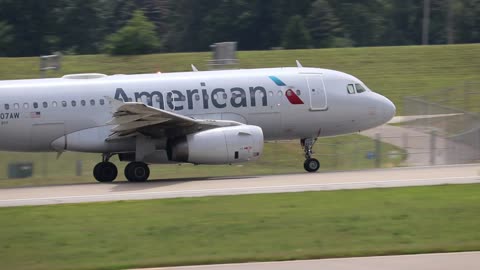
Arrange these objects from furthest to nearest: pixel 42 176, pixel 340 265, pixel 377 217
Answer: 1. pixel 42 176
2. pixel 377 217
3. pixel 340 265

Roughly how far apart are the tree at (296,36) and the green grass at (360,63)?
22973 mm

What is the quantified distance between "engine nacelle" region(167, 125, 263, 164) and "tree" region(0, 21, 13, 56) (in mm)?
55448

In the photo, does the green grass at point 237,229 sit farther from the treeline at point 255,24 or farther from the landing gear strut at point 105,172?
the treeline at point 255,24

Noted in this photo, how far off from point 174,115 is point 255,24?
62678 millimetres

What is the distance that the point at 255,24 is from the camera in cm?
9012

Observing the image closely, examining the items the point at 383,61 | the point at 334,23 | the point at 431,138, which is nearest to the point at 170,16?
the point at 334,23

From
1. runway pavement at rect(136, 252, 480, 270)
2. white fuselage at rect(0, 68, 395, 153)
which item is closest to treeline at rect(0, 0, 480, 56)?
white fuselage at rect(0, 68, 395, 153)

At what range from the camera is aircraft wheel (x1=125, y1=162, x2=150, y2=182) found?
96.3 ft

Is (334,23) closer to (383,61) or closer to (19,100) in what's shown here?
(383,61)

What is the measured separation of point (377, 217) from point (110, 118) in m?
11.4

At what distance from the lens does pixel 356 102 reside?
31.4m

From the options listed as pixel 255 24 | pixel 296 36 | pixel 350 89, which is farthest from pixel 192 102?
pixel 255 24

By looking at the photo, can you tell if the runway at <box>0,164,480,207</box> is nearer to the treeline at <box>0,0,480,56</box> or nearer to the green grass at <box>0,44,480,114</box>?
the green grass at <box>0,44,480,114</box>

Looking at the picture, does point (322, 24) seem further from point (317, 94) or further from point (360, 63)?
point (317, 94)
